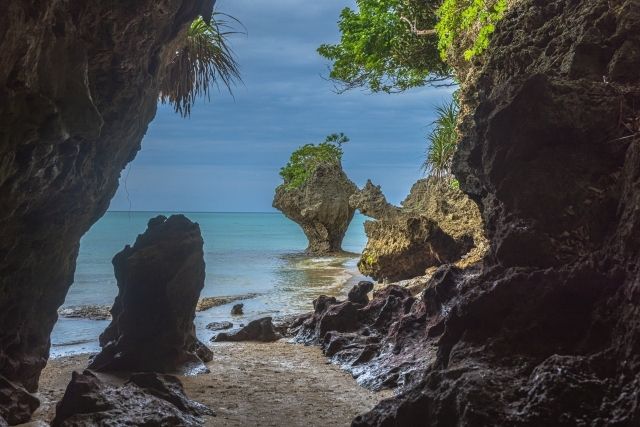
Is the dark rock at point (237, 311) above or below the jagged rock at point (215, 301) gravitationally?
above

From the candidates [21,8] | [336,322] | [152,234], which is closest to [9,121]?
[21,8]

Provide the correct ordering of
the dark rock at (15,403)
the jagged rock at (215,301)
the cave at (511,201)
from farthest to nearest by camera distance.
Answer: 1. the jagged rock at (215,301)
2. the dark rock at (15,403)
3. the cave at (511,201)

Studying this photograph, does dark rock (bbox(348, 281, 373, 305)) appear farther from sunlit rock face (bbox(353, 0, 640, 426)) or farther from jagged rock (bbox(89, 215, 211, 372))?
sunlit rock face (bbox(353, 0, 640, 426))

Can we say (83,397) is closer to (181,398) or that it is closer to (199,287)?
(181,398)

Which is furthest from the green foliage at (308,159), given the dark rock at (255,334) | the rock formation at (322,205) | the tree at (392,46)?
the dark rock at (255,334)

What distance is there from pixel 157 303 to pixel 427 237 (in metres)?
6.58

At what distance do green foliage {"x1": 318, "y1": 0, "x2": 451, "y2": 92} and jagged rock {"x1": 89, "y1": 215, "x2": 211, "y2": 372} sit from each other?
7981 mm

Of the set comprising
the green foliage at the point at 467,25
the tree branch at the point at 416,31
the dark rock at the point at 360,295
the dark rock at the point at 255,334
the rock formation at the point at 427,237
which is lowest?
the dark rock at the point at 255,334

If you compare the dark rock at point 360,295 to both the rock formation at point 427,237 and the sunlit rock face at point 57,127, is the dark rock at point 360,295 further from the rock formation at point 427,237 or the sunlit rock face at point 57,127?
the sunlit rock face at point 57,127

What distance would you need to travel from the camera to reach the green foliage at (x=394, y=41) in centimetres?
1245

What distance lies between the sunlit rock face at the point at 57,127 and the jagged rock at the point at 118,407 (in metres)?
1.16

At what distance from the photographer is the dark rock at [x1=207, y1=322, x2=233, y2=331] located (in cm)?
999

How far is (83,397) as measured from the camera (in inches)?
158

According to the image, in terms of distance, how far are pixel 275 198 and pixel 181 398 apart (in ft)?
92.3
